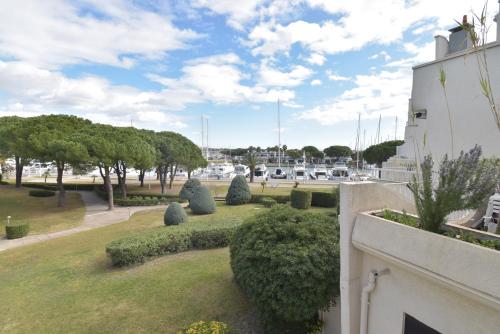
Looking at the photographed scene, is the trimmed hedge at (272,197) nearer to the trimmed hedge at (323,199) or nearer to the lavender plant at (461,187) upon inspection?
the trimmed hedge at (323,199)

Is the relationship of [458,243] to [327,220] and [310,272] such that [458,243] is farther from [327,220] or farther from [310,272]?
[327,220]

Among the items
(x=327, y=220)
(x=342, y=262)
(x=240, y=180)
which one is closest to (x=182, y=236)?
(x=327, y=220)

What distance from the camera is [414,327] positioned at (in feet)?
11.9

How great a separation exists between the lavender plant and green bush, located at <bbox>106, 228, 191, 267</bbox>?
9580 millimetres

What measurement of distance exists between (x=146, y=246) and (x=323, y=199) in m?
15.2

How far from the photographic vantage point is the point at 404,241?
11.6 feet

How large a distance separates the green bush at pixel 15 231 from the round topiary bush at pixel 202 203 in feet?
30.2

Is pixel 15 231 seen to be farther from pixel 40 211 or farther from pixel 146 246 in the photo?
pixel 146 246

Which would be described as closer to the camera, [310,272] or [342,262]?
[342,262]

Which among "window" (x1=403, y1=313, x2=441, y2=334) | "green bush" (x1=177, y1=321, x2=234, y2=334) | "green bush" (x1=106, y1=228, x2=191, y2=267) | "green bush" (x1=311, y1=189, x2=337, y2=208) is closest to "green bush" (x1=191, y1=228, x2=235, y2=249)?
"green bush" (x1=106, y1=228, x2=191, y2=267)

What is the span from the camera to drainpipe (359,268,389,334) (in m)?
4.10

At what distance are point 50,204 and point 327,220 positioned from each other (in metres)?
23.1

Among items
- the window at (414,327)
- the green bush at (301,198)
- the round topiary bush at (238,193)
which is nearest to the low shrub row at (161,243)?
the window at (414,327)

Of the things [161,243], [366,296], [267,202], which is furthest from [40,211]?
[366,296]
